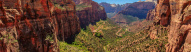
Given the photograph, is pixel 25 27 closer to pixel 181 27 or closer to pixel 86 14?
pixel 181 27

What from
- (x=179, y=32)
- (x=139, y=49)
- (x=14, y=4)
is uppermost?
(x=14, y=4)

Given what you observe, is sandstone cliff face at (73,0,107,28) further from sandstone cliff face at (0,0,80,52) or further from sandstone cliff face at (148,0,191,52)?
sandstone cliff face at (148,0,191,52)

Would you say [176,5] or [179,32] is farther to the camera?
[176,5]

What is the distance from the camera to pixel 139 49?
44562 mm

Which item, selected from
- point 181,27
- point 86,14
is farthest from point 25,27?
point 86,14

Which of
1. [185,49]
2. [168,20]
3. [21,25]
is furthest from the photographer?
[168,20]

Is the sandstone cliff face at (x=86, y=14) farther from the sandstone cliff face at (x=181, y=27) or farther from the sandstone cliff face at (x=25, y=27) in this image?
the sandstone cliff face at (x=181, y=27)

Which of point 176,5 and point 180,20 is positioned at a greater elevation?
point 176,5

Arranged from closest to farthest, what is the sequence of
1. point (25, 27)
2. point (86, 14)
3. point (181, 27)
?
point (25, 27) < point (181, 27) < point (86, 14)

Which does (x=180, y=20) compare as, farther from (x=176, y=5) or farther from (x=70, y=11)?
(x=70, y=11)

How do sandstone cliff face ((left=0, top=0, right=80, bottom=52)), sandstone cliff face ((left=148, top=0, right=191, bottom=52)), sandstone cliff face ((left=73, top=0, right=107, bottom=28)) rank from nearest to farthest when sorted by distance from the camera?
sandstone cliff face ((left=0, top=0, right=80, bottom=52)) < sandstone cliff face ((left=148, top=0, right=191, bottom=52)) < sandstone cliff face ((left=73, top=0, right=107, bottom=28))

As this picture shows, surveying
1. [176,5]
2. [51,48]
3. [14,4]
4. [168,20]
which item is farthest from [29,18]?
[168,20]

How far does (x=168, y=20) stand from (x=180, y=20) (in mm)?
12611

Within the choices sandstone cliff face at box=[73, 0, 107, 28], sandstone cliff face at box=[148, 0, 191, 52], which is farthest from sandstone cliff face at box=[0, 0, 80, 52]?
sandstone cliff face at box=[73, 0, 107, 28]
